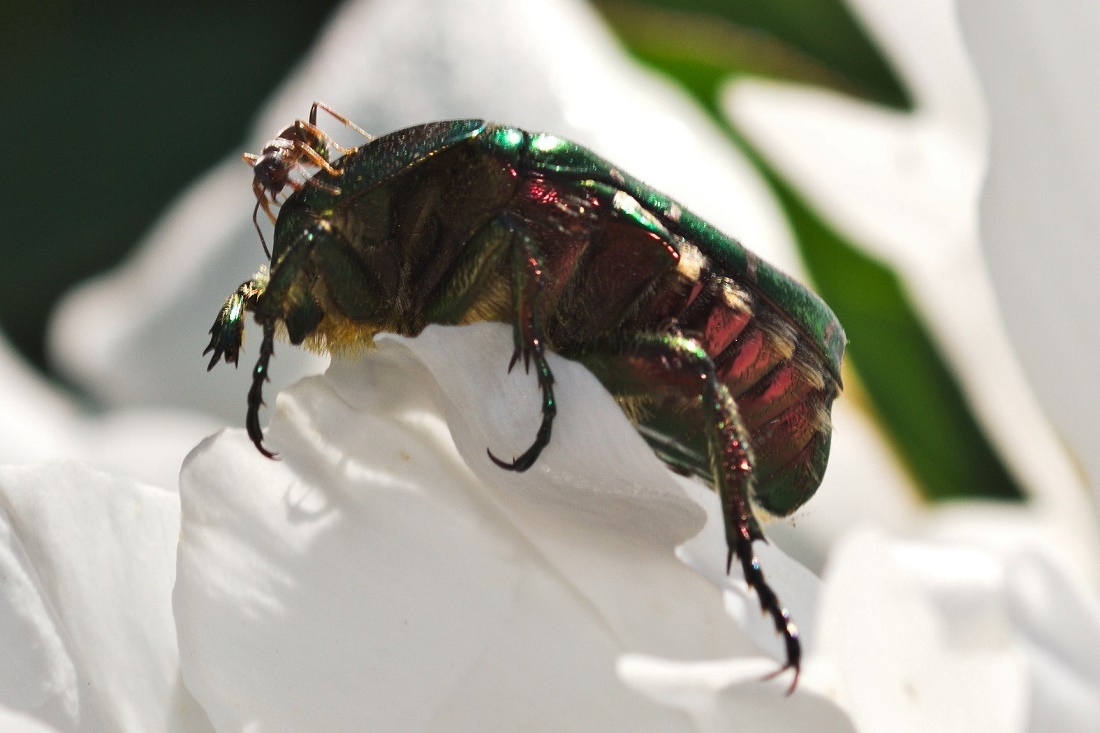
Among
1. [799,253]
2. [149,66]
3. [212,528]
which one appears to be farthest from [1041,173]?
[149,66]

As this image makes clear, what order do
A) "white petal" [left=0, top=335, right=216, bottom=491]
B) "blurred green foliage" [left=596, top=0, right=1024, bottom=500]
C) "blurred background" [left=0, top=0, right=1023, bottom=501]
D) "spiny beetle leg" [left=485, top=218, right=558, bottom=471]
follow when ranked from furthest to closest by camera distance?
"blurred background" [left=0, top=0, right=1023, bottom=501], "blurred green foliage" [left=596, top=0, right=1024, bottom=500], "white petal" [left=0, top=335, right=216, bottom=491], "spiny beetle leg" [left=485, top=218, right=558, bottom=471]

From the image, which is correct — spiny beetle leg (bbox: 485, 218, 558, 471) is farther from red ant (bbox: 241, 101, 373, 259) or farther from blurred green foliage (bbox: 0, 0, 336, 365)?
blurred green foliage (bbox: 0, 0, 336, 365)

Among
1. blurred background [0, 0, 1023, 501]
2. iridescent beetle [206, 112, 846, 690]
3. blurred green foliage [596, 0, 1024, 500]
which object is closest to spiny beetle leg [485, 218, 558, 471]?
iridescent beetle [206, 112, 846, 690]

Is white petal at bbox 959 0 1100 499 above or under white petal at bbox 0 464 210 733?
above

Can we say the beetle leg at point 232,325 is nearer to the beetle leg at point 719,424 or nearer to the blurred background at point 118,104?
the beetle leg at point 719,424

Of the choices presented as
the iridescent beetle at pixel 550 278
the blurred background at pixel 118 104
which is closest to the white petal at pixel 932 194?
the blurred background at pixel 118 104

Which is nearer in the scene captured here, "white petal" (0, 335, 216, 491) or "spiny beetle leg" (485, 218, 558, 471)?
"spiny beetle leg" (485, 218, 558, 471)

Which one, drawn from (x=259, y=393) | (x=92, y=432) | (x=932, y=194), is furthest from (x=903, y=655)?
(x=92, y=432)
